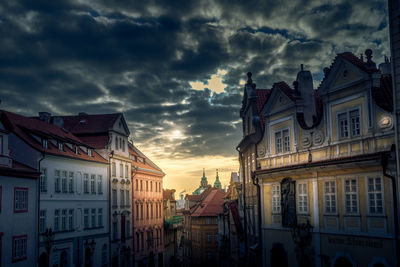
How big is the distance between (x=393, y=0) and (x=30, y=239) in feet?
97.6

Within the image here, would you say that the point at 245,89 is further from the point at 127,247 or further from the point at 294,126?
the point at 127,247

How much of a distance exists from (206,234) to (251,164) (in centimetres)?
5208

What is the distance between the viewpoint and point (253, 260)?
122 feet

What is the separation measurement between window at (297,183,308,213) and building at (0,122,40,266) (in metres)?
19.9

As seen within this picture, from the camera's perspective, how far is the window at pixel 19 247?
33478 millimetres

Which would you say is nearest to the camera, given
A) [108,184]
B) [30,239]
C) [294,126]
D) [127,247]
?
[294,126]

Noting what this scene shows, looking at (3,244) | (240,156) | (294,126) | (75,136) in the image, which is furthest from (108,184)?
(294,126)

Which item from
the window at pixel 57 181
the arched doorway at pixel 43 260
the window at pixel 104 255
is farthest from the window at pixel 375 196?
the window at pixel 104 255

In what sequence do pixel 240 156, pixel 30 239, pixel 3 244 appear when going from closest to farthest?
pixel 3 244
pixel 30 239
pixel 240 156

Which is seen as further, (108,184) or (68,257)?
(108,184)

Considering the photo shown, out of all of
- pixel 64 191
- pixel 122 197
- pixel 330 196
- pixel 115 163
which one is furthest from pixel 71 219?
pixel 330 196

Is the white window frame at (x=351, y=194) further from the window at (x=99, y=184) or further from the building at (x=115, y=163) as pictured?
the building at (x=115, y=163)

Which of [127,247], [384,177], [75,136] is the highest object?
[75,136]

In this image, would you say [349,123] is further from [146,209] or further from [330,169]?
[146,209]
